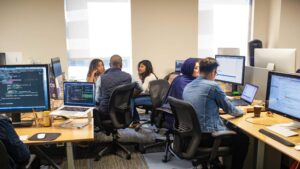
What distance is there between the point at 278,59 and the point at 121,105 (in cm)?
185

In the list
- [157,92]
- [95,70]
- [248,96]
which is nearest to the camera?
[248,96]

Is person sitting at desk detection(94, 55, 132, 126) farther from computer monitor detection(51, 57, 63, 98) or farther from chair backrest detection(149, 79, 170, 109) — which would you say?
computer monitor detection(51, 57, 63, 98)

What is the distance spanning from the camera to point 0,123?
1550mm

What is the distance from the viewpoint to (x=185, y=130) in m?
2.23

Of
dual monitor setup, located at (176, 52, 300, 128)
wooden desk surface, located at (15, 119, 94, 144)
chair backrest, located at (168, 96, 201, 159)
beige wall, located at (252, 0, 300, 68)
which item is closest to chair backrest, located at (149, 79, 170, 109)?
chair backrest, located at (168, 96, 201, 159)

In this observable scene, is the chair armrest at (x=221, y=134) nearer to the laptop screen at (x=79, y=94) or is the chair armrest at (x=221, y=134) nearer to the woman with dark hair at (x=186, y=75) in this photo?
the woman with dark hair at (x=186, y=75)

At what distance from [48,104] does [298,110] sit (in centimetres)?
200

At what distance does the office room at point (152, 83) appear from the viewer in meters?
2.16

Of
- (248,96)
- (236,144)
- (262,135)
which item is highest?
(248,96)

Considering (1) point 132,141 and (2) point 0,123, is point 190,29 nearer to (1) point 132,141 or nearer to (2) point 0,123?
(1) point 132,141

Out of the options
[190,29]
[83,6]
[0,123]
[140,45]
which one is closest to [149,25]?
[140,45]

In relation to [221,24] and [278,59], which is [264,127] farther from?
[221,24]

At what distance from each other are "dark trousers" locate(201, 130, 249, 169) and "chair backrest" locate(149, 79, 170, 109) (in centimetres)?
116

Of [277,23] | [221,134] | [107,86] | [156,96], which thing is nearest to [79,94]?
[107,86]
